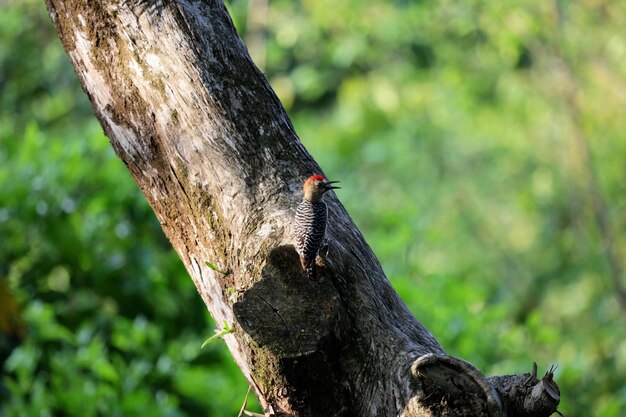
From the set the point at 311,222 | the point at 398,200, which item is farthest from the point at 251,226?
the point at 398,200

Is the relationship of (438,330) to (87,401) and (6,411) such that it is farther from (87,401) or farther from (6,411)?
(6,411)

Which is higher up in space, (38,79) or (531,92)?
(531,92)

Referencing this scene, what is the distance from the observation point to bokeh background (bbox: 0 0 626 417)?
19.0 ft

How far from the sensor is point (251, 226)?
2379mm

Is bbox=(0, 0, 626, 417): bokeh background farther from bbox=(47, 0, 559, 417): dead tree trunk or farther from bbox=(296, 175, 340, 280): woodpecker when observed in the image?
bbox=(296, 175, 340, 280): woodpecker

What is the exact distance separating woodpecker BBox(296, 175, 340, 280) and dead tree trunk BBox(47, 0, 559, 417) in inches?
1.8

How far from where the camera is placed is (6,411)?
540 centimetres

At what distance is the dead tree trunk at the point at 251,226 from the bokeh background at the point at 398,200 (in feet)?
9.57

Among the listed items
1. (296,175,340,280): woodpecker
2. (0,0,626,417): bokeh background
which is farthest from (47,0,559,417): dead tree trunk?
(0,0,626,417): bokeh background

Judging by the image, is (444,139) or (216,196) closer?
(216,196)

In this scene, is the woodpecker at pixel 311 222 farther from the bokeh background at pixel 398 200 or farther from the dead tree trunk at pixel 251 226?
the bokeh background at pixel 398 200

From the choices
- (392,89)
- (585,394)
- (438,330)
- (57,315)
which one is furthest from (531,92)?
(57,315)

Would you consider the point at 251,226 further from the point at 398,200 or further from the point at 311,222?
the point at 398,200

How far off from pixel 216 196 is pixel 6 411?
11.5 ft
